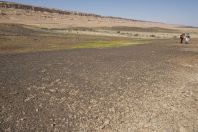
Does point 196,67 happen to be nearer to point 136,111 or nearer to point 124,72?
point 124,72

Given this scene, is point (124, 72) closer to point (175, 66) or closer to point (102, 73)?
point (102, 73)

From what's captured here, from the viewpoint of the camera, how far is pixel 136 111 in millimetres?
11078

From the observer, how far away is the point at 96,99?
1228 cm

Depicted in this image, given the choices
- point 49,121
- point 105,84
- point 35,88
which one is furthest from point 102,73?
point 49,121

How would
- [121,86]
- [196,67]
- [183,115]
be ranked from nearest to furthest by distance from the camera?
[183,115], [121,86], [196,67]

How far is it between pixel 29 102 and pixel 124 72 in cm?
803

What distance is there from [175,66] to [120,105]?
1088cm

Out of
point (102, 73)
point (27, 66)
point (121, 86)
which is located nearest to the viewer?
point (121, 86)

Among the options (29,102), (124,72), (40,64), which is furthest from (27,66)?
(29,102)

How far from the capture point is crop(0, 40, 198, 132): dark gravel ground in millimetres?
9844

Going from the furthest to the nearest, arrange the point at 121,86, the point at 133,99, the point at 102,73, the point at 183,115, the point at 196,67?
the point at 196,67 < the point at 102,73 < the point at 121,86 < the point at 133,99 < the point at 183,115

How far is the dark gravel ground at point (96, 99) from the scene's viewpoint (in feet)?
32.3

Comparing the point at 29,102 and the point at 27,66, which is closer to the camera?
the point at 29,102

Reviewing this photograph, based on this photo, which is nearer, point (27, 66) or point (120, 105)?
point (120, 105)
